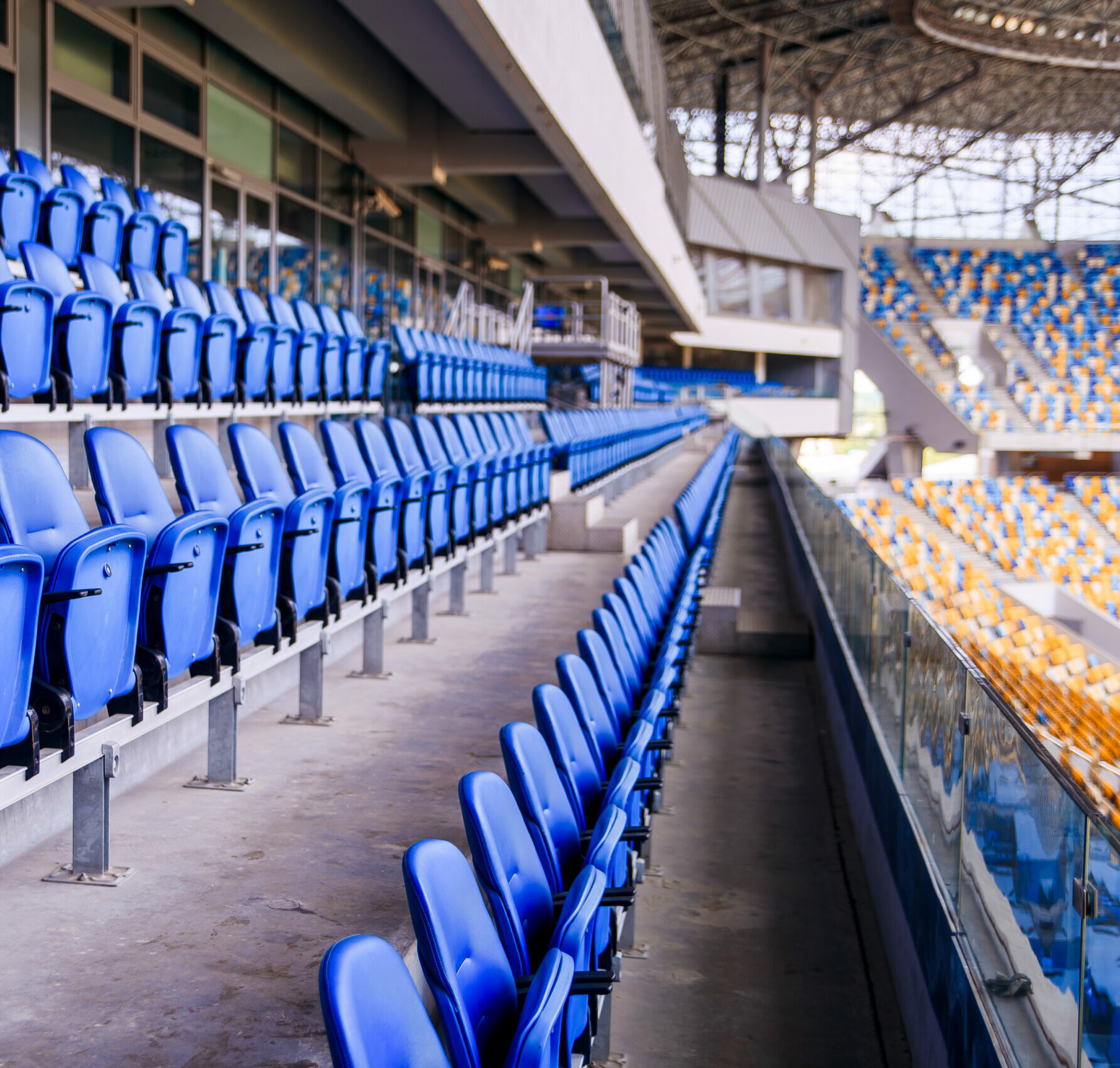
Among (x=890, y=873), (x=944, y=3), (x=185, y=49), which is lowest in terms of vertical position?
(x=890, y=873)

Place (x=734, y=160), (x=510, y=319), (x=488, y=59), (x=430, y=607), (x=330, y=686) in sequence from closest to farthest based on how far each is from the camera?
1. (x=330, y=686)
2. (x=430, y=607)
3. (x=488, y=59)
4. (x=510, y=319)
5. (x=734, y=160)

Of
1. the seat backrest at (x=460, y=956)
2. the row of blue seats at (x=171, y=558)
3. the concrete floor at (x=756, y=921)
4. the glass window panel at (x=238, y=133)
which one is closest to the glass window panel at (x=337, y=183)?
the glass window panel at (x=238, y=133)

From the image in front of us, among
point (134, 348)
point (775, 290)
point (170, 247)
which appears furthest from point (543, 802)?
point (775, 290)

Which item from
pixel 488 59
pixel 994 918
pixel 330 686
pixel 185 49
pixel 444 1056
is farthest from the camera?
pixel 185 49

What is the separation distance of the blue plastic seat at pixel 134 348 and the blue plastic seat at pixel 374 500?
64 centimetres

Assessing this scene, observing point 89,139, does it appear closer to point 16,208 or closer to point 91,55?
point 91,55

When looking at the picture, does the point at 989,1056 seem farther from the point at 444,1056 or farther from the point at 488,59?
the point at 488,59

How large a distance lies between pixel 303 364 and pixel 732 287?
822 inches

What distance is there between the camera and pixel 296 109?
310 inches

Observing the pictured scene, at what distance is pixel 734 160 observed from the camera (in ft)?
115

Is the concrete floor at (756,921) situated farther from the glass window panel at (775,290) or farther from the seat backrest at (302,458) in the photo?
the glass window panel at (775,290)

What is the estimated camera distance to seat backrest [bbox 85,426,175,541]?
87.6 inches

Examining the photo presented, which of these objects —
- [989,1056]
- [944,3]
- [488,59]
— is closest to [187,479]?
[989,1056]

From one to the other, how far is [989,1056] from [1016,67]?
1083 inches
